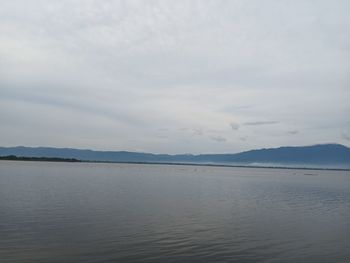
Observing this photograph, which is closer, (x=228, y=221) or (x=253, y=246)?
(x=253, y=246)

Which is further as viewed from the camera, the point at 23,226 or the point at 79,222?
the point at 79,222

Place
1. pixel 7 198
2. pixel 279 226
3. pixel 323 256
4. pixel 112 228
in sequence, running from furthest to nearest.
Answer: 1. pixel 7 198
2. pixel 279 226
3. pixel 112 228
4. pixel 323 256

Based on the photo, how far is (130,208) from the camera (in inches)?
1438

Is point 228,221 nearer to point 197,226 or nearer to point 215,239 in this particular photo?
point 197,226

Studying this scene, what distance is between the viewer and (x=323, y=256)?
72.7 ft

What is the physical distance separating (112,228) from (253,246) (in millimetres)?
9122

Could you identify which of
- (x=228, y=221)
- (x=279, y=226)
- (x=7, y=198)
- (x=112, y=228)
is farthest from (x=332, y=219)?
(x=7, y=198)

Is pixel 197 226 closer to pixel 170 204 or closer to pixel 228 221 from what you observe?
pixel 228 221

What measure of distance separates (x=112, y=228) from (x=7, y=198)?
61.6 ft

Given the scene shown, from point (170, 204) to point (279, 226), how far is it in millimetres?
13404

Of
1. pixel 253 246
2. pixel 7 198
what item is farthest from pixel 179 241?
pixel 7 198

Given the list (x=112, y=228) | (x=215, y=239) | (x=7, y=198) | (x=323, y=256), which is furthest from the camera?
(x=7, y=198)

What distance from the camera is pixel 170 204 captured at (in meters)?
41.1

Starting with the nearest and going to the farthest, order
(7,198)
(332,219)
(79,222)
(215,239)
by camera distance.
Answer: (215,239) → (79,222) → (332,219) → (7,198)
